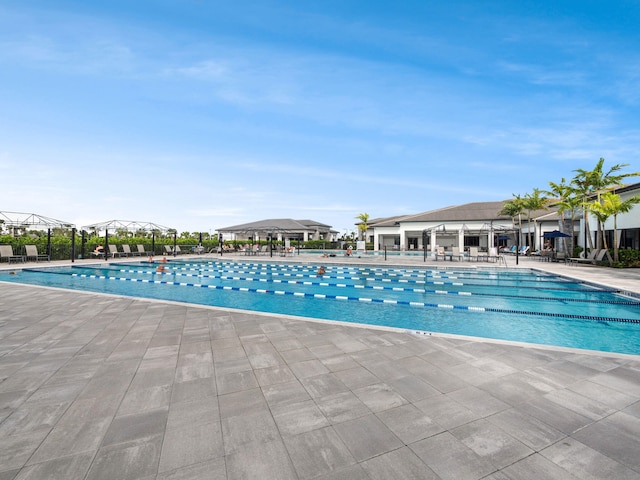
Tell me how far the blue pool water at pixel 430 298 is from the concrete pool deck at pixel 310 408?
2.33m

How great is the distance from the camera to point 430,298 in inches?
358

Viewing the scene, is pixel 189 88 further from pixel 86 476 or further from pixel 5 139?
pixel 86 476

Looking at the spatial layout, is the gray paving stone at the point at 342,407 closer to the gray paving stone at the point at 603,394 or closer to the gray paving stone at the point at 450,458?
the gray paving stone at the point at 450,458

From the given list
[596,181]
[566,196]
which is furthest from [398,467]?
[566,196]

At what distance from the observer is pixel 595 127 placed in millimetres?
18672

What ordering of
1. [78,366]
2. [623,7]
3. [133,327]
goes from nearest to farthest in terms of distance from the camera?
[78,366]
[133,327]
[623,7]

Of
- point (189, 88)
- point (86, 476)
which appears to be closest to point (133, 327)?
point (86, 476)

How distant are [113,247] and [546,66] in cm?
2774

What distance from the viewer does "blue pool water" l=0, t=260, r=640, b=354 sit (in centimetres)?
612

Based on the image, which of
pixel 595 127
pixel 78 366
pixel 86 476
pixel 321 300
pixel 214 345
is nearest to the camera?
pixel 86 476

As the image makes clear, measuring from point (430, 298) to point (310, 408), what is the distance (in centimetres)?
738

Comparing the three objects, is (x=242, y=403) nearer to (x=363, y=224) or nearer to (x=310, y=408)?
(x=310, y=408)

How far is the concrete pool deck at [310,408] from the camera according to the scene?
191 centimetres

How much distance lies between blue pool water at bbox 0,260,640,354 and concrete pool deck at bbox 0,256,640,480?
2.33m
